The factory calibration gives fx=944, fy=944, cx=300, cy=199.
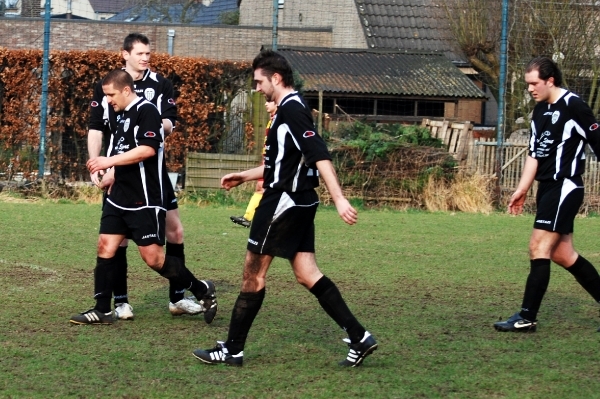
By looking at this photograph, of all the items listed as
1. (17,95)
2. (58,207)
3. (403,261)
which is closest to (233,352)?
(403,261)

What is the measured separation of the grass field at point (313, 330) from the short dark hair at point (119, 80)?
1.67m

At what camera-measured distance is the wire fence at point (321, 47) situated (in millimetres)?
16125

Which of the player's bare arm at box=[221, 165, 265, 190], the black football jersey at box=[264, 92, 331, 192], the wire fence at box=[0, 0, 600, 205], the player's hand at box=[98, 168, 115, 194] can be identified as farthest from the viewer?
the wire fence at box=[0, 0, 600, 205]

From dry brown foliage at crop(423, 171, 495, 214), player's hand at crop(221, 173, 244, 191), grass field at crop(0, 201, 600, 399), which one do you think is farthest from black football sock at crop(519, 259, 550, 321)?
dry brown foliage at crop(423, 171, 495, 214)

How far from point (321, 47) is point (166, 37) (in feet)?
14.6

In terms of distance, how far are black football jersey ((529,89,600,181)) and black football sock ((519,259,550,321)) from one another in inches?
24.6

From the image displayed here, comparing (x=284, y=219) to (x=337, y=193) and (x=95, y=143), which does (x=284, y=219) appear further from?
(x=95, y=143)

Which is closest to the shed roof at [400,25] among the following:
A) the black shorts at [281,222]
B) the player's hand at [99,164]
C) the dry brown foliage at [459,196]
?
the dry brown foliage at [459,196]

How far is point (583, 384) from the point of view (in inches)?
206

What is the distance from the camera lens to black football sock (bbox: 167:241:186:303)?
6922 mm

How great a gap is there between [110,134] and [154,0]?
2465 cm

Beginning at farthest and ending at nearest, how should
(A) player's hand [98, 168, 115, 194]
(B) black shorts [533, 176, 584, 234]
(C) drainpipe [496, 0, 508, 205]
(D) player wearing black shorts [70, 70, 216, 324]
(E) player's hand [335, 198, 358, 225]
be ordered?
(C) drainpipe [496, 0, 508, 205] → (B) black shorts [533, 176, 584, 234] → (A) player's hand [98, 168, 115, 194] → (D) player wearing black shorts [70, 70, 216, 324] → (E) player's hand [335, 198, 358, 225]

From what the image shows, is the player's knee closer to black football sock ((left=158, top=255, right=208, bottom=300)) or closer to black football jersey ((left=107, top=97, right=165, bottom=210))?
black football sock ((left=158, top=255, right=208, bottom=300))

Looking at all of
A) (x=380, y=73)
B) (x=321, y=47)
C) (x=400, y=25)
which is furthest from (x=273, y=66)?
(x=400, y=25)
